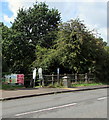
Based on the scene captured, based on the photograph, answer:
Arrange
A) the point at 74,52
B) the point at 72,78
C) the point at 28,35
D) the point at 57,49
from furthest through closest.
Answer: the point at 28,35 → the point at 57,49 → the point at 74,52 → the point at 72,78

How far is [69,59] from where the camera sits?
2225cm

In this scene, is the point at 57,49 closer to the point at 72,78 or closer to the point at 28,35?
the point at 72,78

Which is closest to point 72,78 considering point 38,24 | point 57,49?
point 57,49

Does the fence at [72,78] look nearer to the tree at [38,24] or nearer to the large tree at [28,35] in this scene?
the large tree at [28,35]

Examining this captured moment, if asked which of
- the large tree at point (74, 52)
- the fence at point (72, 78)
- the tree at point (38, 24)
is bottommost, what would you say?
the fence at point (72, 78)

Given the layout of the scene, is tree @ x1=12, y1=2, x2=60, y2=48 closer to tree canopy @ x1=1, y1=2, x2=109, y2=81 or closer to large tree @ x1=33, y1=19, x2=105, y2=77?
tree canopy @ x1=1, y1=2, x2=109, y2=81

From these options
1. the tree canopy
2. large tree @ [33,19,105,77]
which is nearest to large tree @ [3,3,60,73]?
the tree canopy

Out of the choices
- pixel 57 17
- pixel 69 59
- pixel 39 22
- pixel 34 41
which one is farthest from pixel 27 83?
pixel 57 17

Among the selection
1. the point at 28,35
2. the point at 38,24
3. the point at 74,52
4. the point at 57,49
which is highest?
the point at 38,24

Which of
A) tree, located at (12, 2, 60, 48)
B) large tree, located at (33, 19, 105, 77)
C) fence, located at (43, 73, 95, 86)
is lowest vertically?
fence, located at (43, 73, 95, 86)

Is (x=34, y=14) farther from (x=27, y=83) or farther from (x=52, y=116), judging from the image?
(x=52, y=116)

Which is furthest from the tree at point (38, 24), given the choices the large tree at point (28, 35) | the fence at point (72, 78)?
the fence at point (72, 78)

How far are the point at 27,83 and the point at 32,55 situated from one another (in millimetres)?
11787

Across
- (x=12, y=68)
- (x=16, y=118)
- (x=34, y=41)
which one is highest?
(x=34, y=41)
